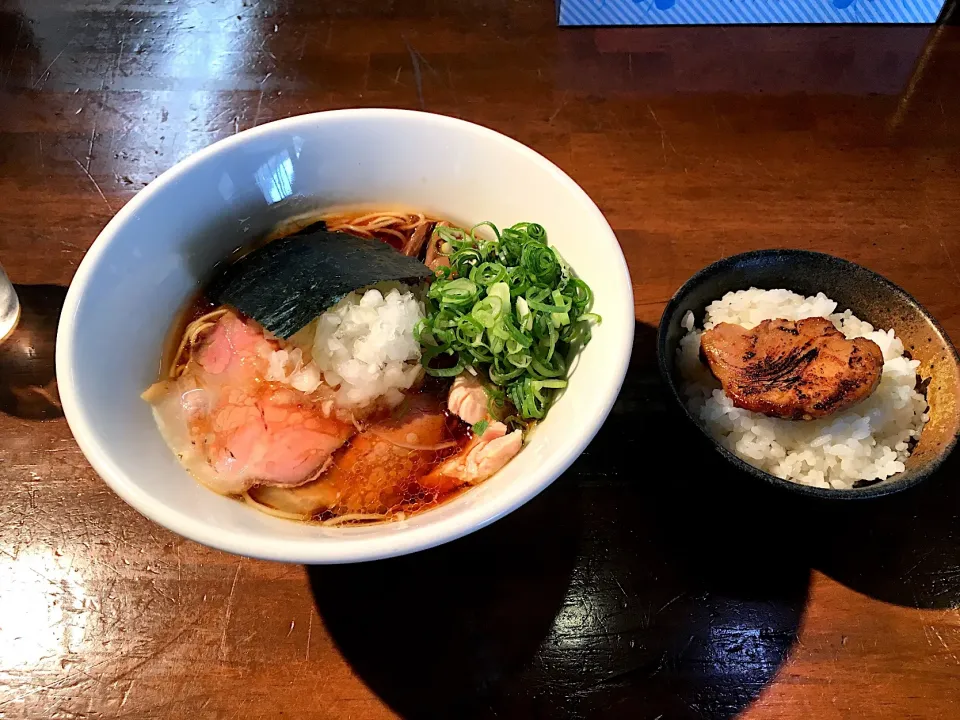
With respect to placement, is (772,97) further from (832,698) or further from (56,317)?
(56,317)

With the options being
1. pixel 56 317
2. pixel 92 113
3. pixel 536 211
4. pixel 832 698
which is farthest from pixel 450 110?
pixel 832 698

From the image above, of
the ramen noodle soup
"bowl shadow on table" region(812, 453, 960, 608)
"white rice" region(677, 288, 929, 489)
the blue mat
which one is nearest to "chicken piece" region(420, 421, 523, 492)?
the ramen noodle soup

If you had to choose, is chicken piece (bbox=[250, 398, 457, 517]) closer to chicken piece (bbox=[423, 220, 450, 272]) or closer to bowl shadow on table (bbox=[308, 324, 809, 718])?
bowl shadow on table (bbox=[308, 324, 809, 718])

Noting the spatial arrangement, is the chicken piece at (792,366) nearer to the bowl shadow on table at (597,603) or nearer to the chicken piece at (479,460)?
the bowl shadow on table at (597,603)

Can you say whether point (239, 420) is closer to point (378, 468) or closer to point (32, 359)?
point (378, 468)

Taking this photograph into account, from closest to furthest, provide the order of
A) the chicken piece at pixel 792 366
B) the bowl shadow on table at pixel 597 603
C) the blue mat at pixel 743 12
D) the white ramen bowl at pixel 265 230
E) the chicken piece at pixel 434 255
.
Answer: the white ramen bowl at pixel 265 230 → the bowl shadow on table at pixel 597 603 → the chicken piece at pixel 792 366 → the chicken piece at pixel 434 255 → the blue mat at pixel 743 12

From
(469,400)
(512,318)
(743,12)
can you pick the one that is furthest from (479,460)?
(743,12)

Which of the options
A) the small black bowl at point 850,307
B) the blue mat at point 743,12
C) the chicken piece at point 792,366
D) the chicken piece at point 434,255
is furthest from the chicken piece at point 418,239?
the blue mat at point 743,12

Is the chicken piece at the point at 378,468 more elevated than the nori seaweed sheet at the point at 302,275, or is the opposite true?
the nori seaweed sheet at the point at 302,275
